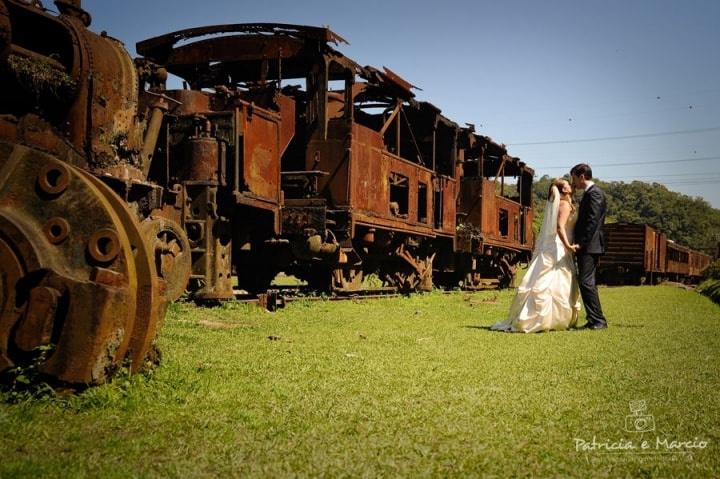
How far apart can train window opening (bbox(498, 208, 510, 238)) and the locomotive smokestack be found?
58.8ft

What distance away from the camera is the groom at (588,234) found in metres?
8.30

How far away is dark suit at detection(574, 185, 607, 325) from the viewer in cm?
832

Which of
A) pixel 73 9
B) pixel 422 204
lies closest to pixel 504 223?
pixel 422 204

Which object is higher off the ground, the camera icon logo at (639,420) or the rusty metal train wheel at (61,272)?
the rusty metal train wheel at (61,272)

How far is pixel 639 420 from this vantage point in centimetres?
350

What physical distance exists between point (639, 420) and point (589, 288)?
492cm

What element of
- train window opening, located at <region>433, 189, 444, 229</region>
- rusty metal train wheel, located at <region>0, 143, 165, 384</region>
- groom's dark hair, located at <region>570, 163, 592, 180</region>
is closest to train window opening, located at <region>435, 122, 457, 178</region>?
train window opening, located at <region>433, 189, 444, 229</region>

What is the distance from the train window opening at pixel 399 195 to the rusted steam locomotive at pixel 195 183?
82mm

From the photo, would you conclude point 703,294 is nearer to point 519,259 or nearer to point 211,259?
point 519,259

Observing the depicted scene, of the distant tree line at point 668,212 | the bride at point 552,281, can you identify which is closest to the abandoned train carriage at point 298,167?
the bride at point 552,281

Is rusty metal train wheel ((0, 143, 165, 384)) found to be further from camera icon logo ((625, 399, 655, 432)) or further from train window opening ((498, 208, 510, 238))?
train window opening ((498, 208, 510, 238))

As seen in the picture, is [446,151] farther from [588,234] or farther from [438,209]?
[588,234]

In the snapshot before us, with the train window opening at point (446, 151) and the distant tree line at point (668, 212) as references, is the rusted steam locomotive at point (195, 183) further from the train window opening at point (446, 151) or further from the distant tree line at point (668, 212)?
the distant tree line at point (668, 212)

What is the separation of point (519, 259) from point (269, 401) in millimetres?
21289
